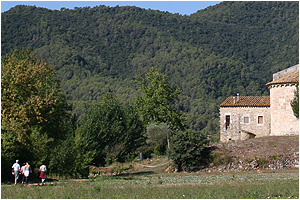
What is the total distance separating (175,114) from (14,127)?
31.9 m

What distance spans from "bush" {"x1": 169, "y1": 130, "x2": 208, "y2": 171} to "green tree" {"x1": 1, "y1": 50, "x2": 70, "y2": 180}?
10.5 meters

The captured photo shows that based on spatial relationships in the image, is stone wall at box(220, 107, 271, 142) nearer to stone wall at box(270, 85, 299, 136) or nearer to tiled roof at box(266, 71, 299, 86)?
stone wall at box(270, 85, 299, 136)

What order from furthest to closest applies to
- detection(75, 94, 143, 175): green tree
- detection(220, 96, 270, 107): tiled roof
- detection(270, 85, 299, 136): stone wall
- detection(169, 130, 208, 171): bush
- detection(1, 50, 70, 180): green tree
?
detection(220, 96, 270, 107): tiled roof → detection(75, 94, 143, 175): green tree → detection(270, 85, 299, 136): stone wall → detection(169, 130, 208, 171): bush → detection(1, 50, 70, 180): green tree

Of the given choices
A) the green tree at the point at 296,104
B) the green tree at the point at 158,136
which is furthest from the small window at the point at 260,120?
the green tree at the point at 296,104

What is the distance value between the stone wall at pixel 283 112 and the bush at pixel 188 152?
949 centimetres

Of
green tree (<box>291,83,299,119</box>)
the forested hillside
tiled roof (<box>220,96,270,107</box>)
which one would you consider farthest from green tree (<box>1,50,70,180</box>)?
the forested hillside

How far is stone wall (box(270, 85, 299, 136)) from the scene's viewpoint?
4466 cm

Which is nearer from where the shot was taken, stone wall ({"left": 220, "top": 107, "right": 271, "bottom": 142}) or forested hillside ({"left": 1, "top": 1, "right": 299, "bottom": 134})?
stone wall ({"left": 220, "top": 107, "right": 271, "bottom": 142})

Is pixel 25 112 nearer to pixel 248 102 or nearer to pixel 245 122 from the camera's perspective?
pixel 245 122

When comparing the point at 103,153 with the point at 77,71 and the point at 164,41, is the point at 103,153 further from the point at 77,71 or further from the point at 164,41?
the point at 164,41

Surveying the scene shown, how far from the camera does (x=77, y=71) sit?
526 ft

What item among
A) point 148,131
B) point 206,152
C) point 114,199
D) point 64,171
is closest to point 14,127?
point 64,171

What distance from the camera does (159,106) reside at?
59906mm

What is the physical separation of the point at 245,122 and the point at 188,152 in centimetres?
1917
